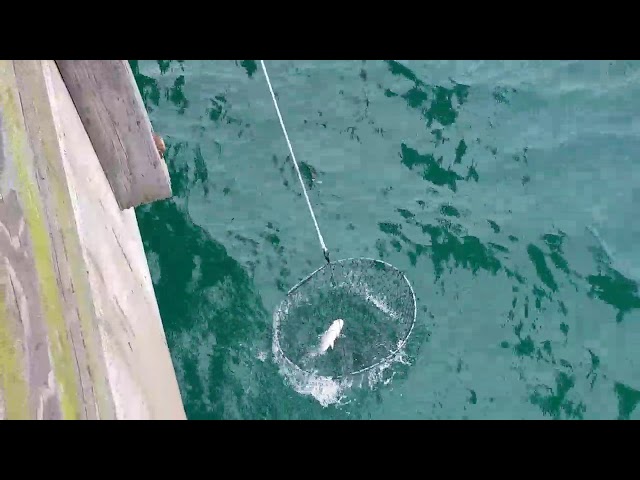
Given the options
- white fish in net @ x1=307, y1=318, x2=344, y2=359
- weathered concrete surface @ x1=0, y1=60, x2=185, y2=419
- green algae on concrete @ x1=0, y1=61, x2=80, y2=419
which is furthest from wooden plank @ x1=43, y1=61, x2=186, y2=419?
white fish in net @ x1=307, y1=318, x2=344, y2=359

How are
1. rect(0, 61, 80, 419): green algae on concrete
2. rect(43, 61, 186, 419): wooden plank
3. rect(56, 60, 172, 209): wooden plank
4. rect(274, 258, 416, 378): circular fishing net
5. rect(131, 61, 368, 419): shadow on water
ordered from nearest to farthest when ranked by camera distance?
A: rect(0, 61, 80, 419): green algae on concrete, rect(43, 61, 186, 419): wooden plank, rect(56, 60, 172, 209): wooden plank, rect(131, 61, 368, 419): shadow on water, rect(274, 258, 416, 378): circular fishing net

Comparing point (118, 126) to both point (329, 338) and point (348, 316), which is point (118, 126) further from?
point (348, 316)

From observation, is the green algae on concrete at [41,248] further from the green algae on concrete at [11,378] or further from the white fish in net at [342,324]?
the white fish in net at [342,324]

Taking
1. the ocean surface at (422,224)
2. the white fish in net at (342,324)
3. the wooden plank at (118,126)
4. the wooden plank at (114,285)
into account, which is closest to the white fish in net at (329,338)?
the white fish in net at (342,324)

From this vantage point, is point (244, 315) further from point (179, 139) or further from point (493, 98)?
point (493, 98)

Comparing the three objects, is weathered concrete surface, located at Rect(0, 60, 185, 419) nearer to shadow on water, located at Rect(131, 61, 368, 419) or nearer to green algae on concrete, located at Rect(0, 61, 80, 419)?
green algae on concrete, located at Rect(0, 61, 80, 419)
